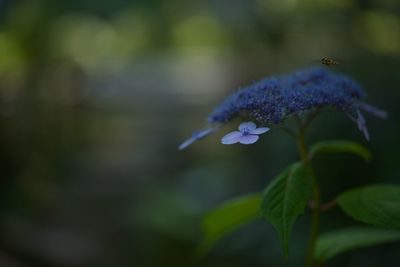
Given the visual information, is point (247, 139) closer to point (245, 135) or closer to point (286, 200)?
point (245, 135)

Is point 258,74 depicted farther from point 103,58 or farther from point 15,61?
point 103,58

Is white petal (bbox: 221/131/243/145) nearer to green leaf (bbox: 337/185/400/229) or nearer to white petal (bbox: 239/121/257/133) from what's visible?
white petal (bbox: 239/121/257/133)

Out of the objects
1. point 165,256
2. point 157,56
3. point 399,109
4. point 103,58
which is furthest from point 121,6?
point 157,56

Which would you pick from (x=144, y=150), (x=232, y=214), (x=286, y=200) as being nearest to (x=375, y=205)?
(x=286, y=200)

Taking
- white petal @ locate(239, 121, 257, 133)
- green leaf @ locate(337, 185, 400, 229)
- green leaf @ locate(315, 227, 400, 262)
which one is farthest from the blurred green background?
white petal @ locate(239, 121, 257, 133)

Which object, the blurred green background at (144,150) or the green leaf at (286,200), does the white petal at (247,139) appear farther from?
the blurred green background at (144,150)
